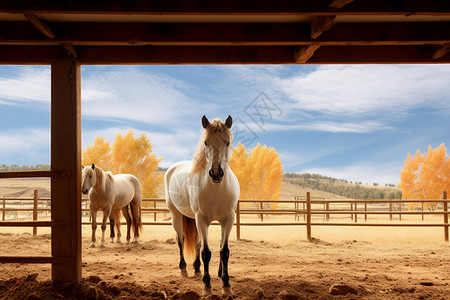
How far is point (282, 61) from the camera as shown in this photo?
4254mm

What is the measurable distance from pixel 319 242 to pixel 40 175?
280 inches

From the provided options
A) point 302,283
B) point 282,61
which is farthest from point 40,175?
point 302,283

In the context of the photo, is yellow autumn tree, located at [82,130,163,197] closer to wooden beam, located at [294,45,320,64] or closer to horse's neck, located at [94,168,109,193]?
horse's neck, located at [94,168,109,193]

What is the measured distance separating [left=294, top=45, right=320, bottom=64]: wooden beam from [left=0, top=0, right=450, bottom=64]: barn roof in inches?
0.4

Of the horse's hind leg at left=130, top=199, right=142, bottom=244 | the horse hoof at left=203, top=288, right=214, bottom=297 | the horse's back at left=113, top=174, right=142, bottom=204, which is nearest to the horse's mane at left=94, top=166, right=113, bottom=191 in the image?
the horse's back at left=113, top=174, right=142, bottom=204

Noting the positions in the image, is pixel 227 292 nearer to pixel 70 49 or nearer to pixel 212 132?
pixel 212 132

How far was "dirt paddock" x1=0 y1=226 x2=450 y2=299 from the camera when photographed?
12.8 ft

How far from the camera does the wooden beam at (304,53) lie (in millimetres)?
3877

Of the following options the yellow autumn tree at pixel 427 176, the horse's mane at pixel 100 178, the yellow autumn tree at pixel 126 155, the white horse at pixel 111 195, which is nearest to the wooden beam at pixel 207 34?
the white horse at pixel 111 195

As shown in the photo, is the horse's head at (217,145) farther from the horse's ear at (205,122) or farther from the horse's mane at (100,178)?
the horse's mane at (100,178)

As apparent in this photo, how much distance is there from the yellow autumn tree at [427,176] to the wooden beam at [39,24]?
3245cm

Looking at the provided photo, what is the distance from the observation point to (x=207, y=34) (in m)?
3.64
